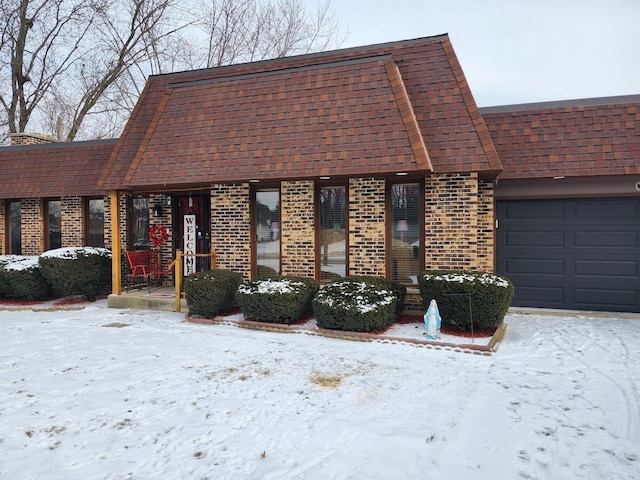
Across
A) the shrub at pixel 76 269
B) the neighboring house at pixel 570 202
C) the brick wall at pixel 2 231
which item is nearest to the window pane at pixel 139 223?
the shrub at pixel 76 269

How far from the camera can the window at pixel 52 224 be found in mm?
12172

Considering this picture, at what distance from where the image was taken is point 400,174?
757 centimetres

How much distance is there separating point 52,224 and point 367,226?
9.79 m

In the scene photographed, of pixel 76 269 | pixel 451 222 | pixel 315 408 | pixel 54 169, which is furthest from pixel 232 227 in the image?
pixel 54 169

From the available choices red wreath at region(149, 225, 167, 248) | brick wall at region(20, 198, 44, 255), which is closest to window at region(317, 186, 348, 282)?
red wreath at region(149, 225, 167, 248)

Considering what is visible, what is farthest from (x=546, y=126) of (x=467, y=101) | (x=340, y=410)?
(x=340, y=410)

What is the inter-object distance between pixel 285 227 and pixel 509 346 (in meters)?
4.90

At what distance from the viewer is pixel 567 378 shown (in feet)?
16.6

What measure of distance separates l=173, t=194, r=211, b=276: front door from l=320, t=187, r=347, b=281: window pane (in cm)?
355

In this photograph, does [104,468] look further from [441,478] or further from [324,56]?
[324,56]

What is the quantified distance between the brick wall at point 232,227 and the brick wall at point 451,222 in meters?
3.98

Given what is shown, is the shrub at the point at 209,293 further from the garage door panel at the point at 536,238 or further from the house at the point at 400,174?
the garage door panel at the point at 536,238

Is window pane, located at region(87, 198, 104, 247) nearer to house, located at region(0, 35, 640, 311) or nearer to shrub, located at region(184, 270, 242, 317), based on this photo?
house, located at region(0, 35, 640, 311)

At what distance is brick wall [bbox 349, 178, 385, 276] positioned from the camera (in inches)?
324
